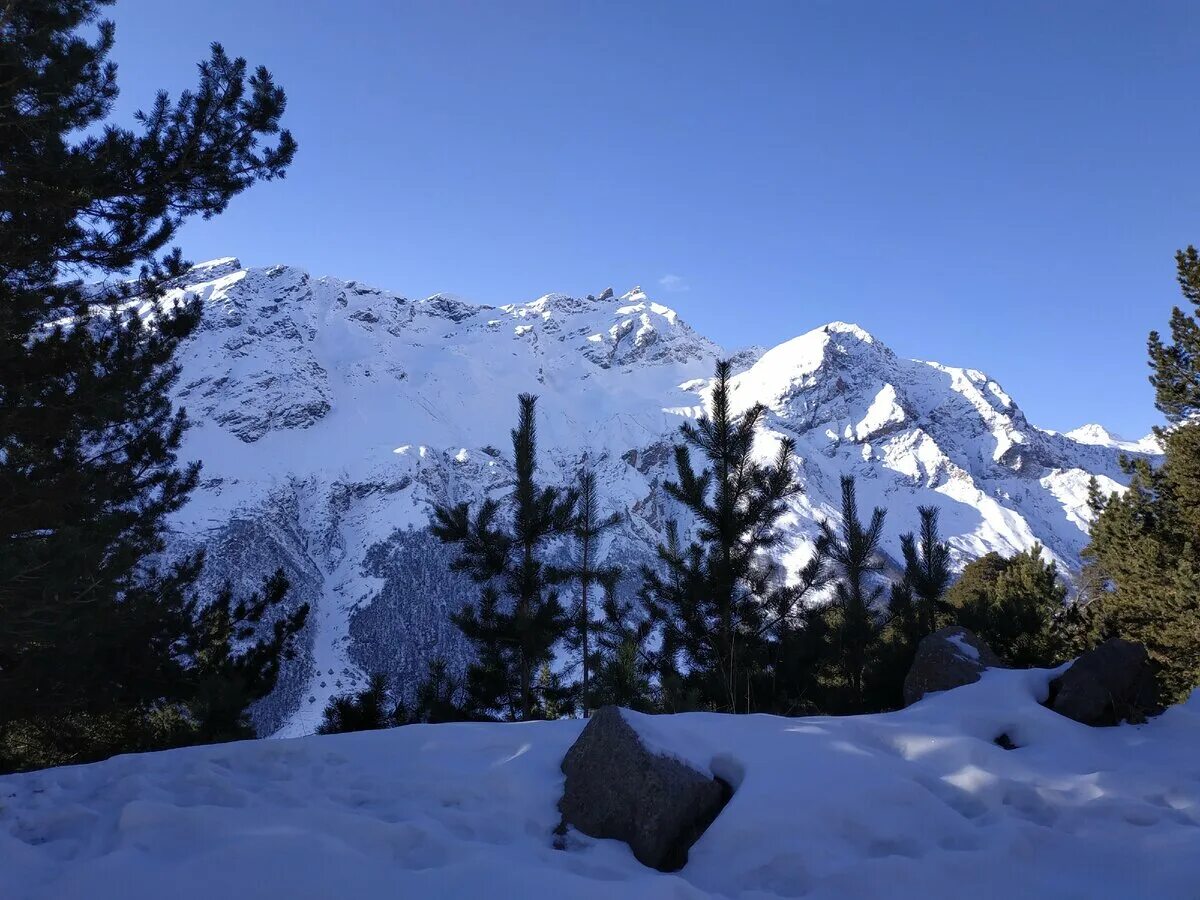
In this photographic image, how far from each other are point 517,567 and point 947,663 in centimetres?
630

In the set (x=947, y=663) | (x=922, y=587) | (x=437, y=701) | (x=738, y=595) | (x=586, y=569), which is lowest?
(x=437, y=701)

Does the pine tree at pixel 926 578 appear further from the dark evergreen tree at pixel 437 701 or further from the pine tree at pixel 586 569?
the dark evergreen tree at pixel 437 701

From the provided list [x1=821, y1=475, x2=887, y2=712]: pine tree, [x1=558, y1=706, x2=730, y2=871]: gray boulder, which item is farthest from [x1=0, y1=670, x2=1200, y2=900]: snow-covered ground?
[x1=821, y1=475, x2=887, y2=712]: pine tree

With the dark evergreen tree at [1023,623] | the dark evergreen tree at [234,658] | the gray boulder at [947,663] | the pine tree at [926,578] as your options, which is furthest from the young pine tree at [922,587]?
the dark evergreen tree at [234,658]

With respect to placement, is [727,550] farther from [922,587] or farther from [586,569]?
[922,587]

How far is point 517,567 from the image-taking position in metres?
10.5

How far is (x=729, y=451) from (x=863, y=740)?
17.6 ft

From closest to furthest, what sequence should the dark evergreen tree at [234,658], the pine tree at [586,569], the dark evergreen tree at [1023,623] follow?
the dark evergreen tree at [234,658]
the pine tree at [586,569]
the dark evergreen tree at [1023,623]

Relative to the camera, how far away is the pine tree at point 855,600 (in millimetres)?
12266

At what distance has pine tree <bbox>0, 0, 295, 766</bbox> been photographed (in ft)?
19.5

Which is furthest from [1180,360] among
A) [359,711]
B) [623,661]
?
[359,711]

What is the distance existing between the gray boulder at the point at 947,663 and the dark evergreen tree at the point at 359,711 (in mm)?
7152

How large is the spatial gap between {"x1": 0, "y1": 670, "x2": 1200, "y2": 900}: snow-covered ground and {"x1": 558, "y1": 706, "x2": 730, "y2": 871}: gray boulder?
0.13m

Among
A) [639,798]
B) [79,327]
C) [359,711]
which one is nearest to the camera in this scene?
[639,798]
